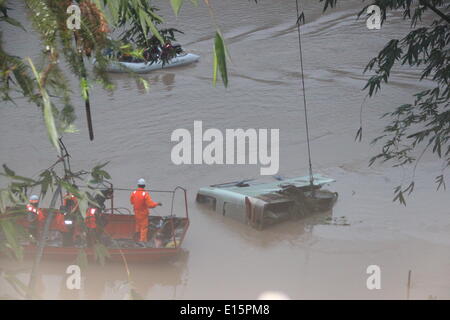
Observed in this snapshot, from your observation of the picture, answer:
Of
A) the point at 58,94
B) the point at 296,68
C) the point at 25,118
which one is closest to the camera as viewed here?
the point at 58,94

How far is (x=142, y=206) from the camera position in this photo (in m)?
10.3

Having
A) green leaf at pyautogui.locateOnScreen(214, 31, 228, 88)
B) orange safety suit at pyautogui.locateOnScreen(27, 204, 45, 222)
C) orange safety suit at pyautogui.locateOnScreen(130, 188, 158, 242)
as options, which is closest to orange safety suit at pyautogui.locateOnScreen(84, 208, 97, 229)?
orange safety suit at pyautogui.locateOnScreen(27, 204, 45, 222)

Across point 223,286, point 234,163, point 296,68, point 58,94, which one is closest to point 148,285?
point 223,286

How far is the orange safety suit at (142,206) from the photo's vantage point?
10266 millimetres

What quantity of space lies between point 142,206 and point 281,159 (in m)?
5.70

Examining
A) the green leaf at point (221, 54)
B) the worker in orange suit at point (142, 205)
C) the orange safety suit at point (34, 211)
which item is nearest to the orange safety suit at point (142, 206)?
the worker in orange suit at point (142, 205)

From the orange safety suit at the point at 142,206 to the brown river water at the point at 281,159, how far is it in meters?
0.68

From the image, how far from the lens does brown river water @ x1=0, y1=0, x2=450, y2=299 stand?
987 cm

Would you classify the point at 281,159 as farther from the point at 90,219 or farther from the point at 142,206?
the point at 90,219

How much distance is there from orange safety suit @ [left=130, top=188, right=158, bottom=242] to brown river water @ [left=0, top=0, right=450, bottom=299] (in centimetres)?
68

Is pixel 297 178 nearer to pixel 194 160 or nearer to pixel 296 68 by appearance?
pixel 194 160

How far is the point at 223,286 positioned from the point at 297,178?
4.55m

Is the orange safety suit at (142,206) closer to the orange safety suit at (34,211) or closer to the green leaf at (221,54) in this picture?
the orange safety suit at (34,211)

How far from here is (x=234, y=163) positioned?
15133 mm
